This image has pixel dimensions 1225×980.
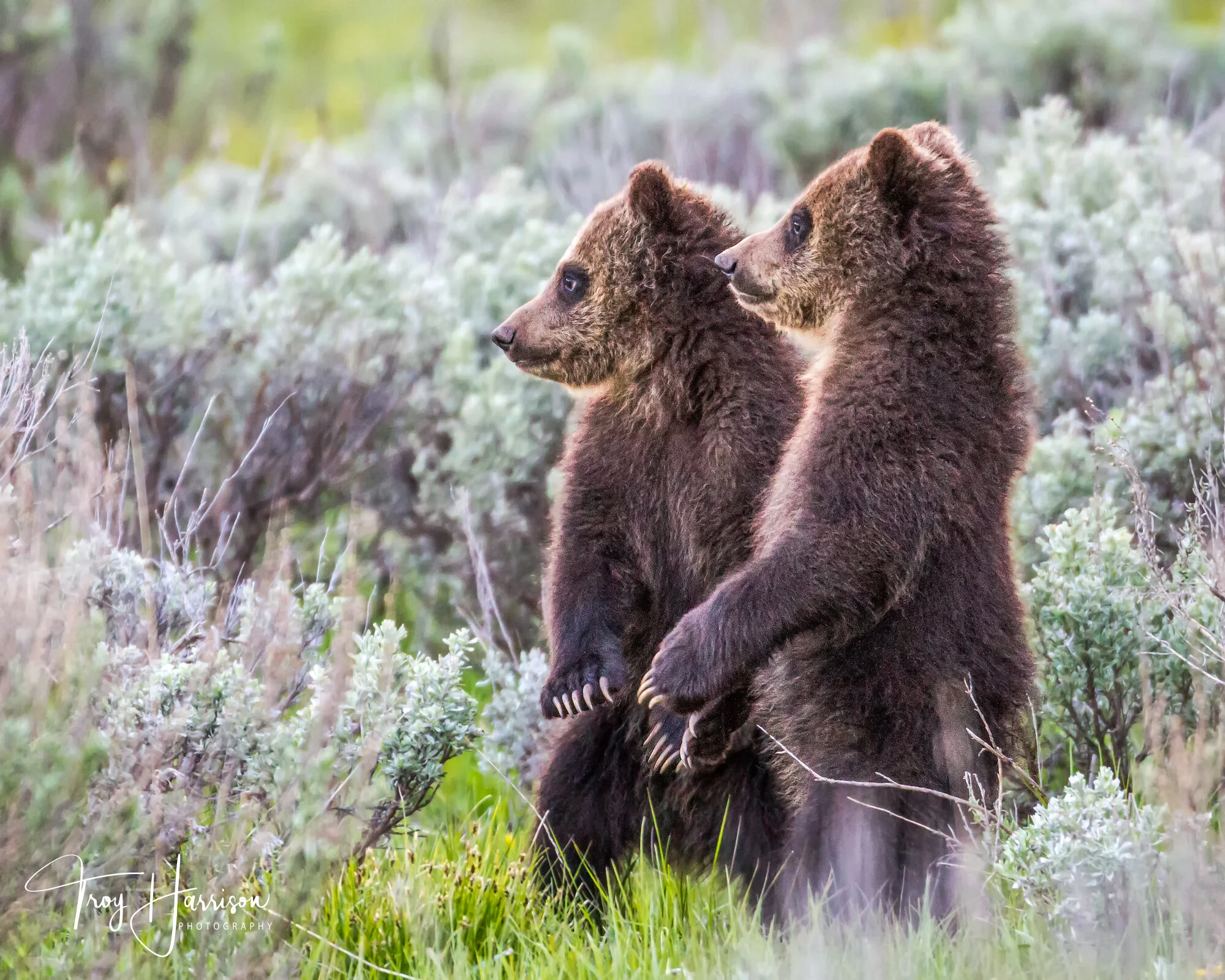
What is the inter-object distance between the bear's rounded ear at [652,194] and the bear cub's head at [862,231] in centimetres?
32

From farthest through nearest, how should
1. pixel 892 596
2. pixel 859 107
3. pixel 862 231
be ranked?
pixel 859 107 → pixel 862 231 → pixel 892 596

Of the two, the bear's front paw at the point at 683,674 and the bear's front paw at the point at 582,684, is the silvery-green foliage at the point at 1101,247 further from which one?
the bear's front paw at the point at 683,674

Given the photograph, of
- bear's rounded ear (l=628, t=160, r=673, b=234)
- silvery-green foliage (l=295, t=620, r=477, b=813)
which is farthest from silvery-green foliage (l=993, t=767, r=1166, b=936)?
bear's rounded ear (l=628, t=160, r=673, b=234)

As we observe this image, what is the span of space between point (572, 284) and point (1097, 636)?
1857mm

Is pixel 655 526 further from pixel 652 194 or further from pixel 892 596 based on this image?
pixel 652 194

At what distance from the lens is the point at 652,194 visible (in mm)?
4371

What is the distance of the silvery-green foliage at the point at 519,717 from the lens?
4.91 m

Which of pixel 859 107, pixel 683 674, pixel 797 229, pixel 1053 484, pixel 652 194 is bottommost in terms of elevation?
pixel 683 674

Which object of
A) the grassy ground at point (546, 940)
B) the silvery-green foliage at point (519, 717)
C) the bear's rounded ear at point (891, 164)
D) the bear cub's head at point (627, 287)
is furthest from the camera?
the silvery-green foliage at point (519, 717)

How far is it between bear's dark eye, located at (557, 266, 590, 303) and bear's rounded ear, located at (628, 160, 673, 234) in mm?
278

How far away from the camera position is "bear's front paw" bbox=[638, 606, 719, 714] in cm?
365

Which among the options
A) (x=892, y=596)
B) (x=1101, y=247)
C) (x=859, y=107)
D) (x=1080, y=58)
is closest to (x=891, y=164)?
(x=892, y=596)

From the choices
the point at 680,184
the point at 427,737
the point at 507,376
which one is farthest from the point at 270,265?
the point at 427,737

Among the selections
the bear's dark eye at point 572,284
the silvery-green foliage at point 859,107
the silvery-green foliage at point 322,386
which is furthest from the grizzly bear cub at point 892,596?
the silvery-green foliage at point 859,107
